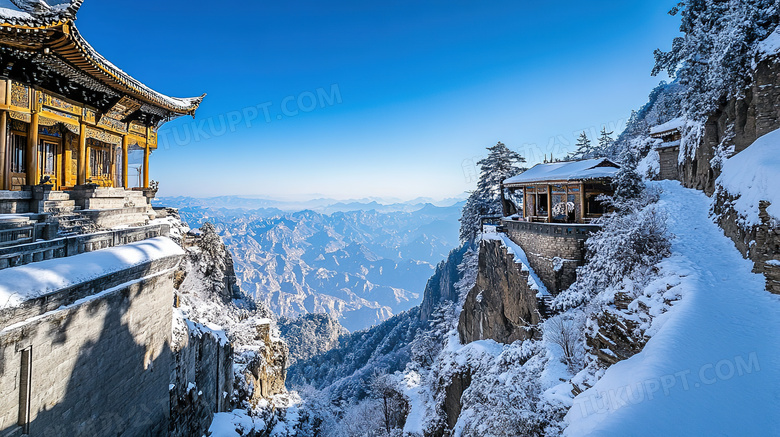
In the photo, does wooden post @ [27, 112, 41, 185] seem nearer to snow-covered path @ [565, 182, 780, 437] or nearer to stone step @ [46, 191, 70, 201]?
stone step @ [46, 191, 70, 201]

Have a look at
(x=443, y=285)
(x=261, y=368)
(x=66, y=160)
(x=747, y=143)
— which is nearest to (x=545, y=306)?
(x=747, y=143)

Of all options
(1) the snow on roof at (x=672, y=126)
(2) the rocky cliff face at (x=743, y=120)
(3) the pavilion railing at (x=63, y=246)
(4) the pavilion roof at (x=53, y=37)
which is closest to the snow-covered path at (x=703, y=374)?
(2) the rocky cliff face at (x=743, y=120)

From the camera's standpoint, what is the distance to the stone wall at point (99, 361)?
16.2 feet

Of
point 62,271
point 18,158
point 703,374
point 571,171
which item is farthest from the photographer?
point 571,171

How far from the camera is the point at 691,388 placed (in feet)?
16.7

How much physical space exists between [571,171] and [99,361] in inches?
821

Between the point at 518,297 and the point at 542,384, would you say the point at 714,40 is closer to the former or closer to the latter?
the point at 518,297

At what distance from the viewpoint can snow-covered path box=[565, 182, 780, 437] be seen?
4.57 meters

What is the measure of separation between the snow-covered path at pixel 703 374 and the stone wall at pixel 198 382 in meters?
11.4

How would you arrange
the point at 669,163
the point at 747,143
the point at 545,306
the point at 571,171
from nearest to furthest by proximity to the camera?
the point at 747,143
the point at 545,306
the point at 571,171
the point at 669,163

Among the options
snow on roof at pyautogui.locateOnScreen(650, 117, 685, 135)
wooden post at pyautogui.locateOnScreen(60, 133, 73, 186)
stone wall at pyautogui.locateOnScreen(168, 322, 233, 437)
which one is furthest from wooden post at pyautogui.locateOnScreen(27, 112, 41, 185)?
snow on roof at pyautogui.locateOnScreen(650, 117, 685, 135)

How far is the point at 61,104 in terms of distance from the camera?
1041cm

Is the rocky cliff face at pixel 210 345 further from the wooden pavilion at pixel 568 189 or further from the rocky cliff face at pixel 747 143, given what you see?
the wooden pavilion at pixel 568 189

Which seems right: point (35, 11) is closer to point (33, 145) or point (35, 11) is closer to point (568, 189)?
point (33, 145)
